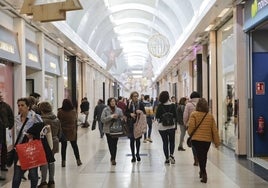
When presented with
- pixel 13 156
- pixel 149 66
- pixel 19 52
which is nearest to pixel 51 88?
pixel 19 52

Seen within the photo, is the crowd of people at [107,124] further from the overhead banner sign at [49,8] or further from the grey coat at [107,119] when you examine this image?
the overhead banner sign at [49,8]

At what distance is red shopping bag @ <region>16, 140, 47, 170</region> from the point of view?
18.2 feet

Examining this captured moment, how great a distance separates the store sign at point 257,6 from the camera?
28.6 ft

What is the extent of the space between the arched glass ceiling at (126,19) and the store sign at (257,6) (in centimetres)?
397

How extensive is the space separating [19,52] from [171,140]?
4.98 meters

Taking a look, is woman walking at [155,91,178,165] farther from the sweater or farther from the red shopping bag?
the red shopping bag

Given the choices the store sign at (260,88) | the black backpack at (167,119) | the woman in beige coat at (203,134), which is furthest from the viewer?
the store sign at (260,88)

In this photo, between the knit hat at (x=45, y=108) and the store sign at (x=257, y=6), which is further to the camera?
the store sign at (x=257, y=6)

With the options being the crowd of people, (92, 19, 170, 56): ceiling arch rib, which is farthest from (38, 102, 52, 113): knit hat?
(92, 19, 170, 56): ceiling arch rib

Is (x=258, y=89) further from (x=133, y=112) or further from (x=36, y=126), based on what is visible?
(x=36, y=126)

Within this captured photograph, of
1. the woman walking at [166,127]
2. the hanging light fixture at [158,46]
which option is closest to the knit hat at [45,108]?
the woman walking at [166,127]

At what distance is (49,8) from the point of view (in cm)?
793

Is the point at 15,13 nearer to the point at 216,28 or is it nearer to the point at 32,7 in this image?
the point at 32,7

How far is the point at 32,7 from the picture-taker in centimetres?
809
